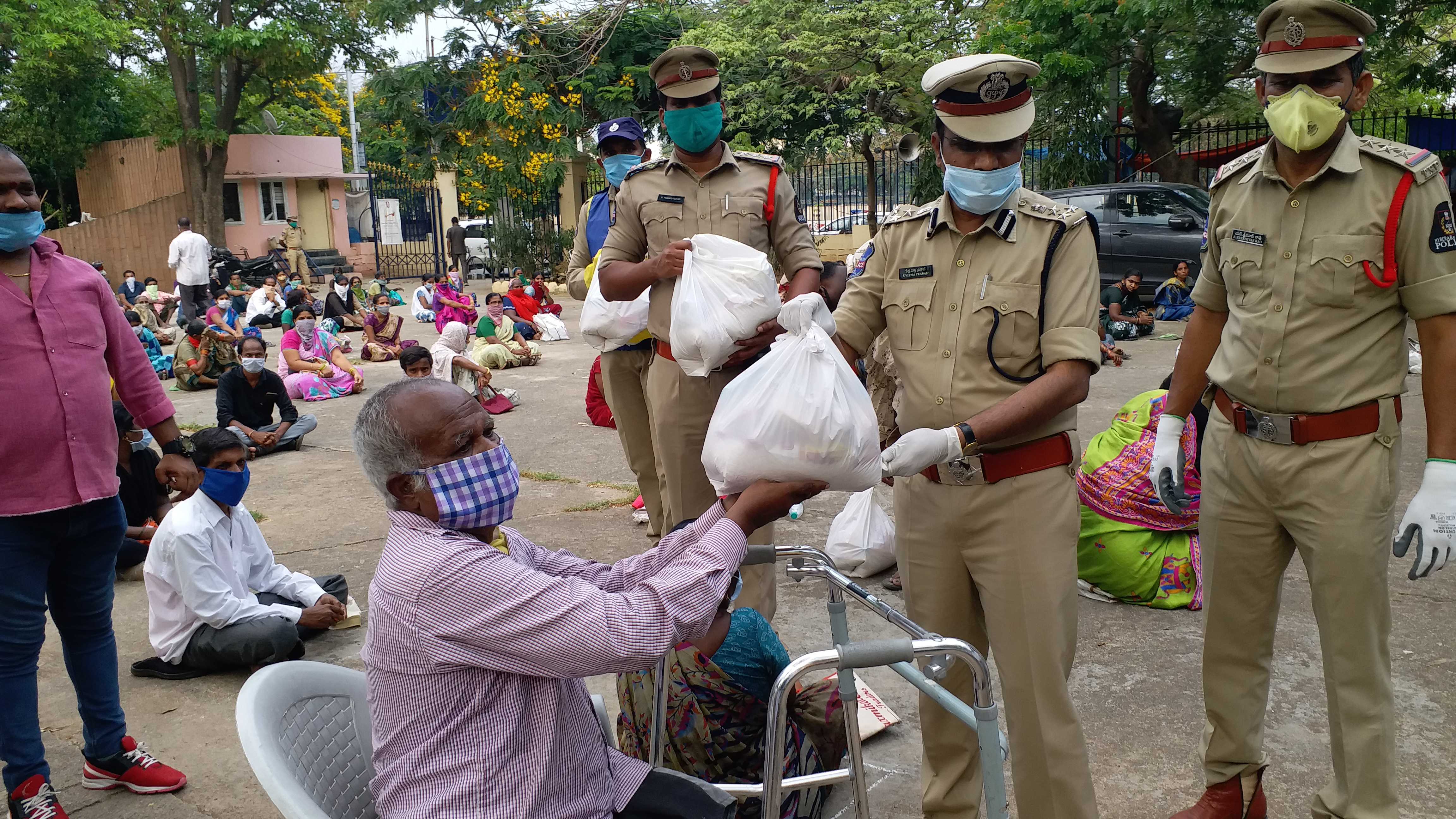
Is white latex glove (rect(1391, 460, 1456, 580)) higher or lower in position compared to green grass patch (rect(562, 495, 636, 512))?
higher

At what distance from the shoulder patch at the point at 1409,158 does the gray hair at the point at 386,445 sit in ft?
7.16

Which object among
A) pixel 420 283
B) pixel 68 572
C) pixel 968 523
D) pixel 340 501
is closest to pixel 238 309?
pixel 420 283

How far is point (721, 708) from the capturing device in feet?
8.70

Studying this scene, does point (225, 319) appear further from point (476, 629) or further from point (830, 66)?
point (476, 629)

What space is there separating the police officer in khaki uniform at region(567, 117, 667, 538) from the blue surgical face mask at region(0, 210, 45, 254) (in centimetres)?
195

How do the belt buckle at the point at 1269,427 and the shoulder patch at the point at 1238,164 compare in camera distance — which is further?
the shoulder patch at the point at 1238,164

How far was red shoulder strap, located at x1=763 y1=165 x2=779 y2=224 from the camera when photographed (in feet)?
11.8

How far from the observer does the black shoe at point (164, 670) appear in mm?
4121

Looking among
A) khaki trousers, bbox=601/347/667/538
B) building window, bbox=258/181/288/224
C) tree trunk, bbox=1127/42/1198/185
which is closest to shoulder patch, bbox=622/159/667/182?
khaki trousers, bbox=601/347/667/538

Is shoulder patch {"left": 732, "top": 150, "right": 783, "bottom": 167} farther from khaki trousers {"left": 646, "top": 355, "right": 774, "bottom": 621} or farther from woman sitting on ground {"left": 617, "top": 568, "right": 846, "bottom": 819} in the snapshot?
woman sitting on ground {"left": 617, "top": 568, "right": 846, "bottom": 819}

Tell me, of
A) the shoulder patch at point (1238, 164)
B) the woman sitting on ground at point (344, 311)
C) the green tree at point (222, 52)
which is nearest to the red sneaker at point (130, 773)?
the shoulder patch at point (1238, 164)

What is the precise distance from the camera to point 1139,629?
13.7 ft

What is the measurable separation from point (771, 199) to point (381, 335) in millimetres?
10721

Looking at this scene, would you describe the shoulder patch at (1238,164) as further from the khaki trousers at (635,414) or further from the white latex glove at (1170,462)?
the khaki trousers at (635,414)
